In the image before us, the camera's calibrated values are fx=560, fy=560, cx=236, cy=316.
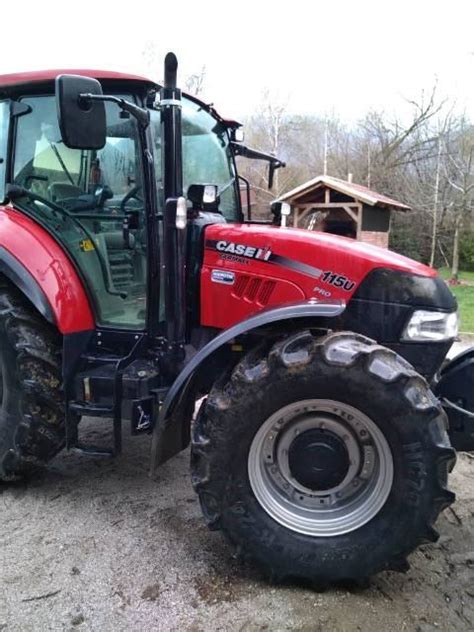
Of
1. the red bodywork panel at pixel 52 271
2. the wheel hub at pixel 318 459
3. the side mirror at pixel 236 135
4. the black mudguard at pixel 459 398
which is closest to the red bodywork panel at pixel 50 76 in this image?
the red bodywork panel at pixel 52 271

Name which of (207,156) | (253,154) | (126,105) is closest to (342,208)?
(253,154)

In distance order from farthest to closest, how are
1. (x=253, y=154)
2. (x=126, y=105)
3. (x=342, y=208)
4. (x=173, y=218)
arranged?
(x=342, y=208) → (x=253, y=154) → (x=173, y=218) → (x=126, y=105)

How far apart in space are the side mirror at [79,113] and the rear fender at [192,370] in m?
1.13

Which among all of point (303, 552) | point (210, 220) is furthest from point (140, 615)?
point (210, 220)

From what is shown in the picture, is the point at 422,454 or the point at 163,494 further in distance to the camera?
the point at 163,494

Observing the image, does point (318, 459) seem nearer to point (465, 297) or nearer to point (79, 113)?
point (79, 113)

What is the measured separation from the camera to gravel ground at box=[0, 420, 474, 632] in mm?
2332

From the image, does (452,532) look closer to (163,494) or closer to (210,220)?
(163,494)

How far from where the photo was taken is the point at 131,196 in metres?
3.20

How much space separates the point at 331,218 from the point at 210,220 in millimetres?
12385

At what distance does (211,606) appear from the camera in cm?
242

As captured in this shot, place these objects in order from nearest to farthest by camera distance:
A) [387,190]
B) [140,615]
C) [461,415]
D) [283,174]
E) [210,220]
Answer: [140,615] < [461,415] < [210,220] < [387,190] < [283,174]

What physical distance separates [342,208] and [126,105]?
12255 mm

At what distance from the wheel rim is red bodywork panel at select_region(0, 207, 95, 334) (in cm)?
133
